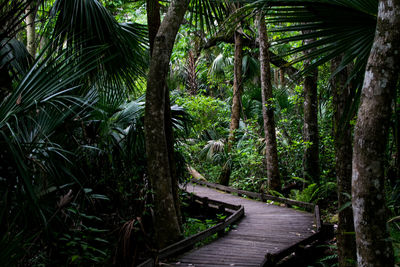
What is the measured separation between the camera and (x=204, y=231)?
6.32m

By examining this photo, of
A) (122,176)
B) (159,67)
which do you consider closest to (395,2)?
(159,67)

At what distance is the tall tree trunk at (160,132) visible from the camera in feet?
18.3

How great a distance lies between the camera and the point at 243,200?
1124 cm

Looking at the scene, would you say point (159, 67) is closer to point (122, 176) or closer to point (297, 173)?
point (122, 176)

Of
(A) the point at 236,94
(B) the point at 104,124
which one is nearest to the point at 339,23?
(B) the point at 104,124

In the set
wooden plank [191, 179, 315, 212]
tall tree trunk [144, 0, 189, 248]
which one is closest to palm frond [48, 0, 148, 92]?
tall tree trunk [144, 0, 189, 248]

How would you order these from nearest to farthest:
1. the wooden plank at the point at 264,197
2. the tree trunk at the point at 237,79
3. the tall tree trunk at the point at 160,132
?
the tall tree trunk at the point at 160,132 < the wooden plank at the point at 264,197 < the tree trunk at the point at 237,79

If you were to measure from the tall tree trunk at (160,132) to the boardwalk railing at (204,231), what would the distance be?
242 mm

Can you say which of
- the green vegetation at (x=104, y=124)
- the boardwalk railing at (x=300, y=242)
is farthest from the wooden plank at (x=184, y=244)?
the boardwalk railing at (x=300, y=242)

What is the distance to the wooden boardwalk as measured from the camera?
5527 mm

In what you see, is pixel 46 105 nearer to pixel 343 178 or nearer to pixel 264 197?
pixel 343 178

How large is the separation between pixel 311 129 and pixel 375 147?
27.1 feet

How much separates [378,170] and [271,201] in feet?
27.9

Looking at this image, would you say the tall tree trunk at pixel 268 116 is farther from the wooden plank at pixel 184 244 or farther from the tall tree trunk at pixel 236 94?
the wooden plank at pixel 184 244
